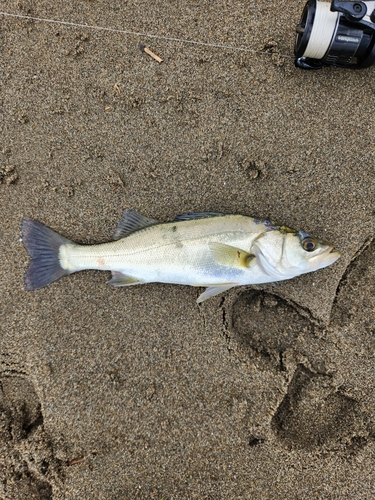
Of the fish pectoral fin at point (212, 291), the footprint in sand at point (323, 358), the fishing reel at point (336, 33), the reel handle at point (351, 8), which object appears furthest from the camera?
the footprint in sand at point (323, 358)

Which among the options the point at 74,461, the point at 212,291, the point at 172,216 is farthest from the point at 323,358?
the point at 74,461

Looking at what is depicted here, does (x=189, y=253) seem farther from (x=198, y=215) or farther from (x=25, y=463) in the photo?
(x=25, y=463)

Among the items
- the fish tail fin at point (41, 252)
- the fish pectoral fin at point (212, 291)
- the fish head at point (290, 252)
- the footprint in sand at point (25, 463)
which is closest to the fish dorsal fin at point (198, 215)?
the fish head at point (290, 252)

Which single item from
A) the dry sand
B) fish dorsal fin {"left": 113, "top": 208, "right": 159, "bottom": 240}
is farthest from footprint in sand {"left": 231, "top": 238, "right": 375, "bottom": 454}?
fish dorsal fin {"left": 113, "top": 208, "right": 159, "bottom": 240}

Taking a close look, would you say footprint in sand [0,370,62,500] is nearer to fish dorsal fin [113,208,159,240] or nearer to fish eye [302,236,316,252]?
fish dorsal fin [113,208,159,240]

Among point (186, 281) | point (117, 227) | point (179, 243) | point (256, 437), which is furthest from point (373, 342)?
point (117, 227)

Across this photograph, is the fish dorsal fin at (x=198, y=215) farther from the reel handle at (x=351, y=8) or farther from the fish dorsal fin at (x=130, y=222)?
the reel handle at (x=351, y=8)
